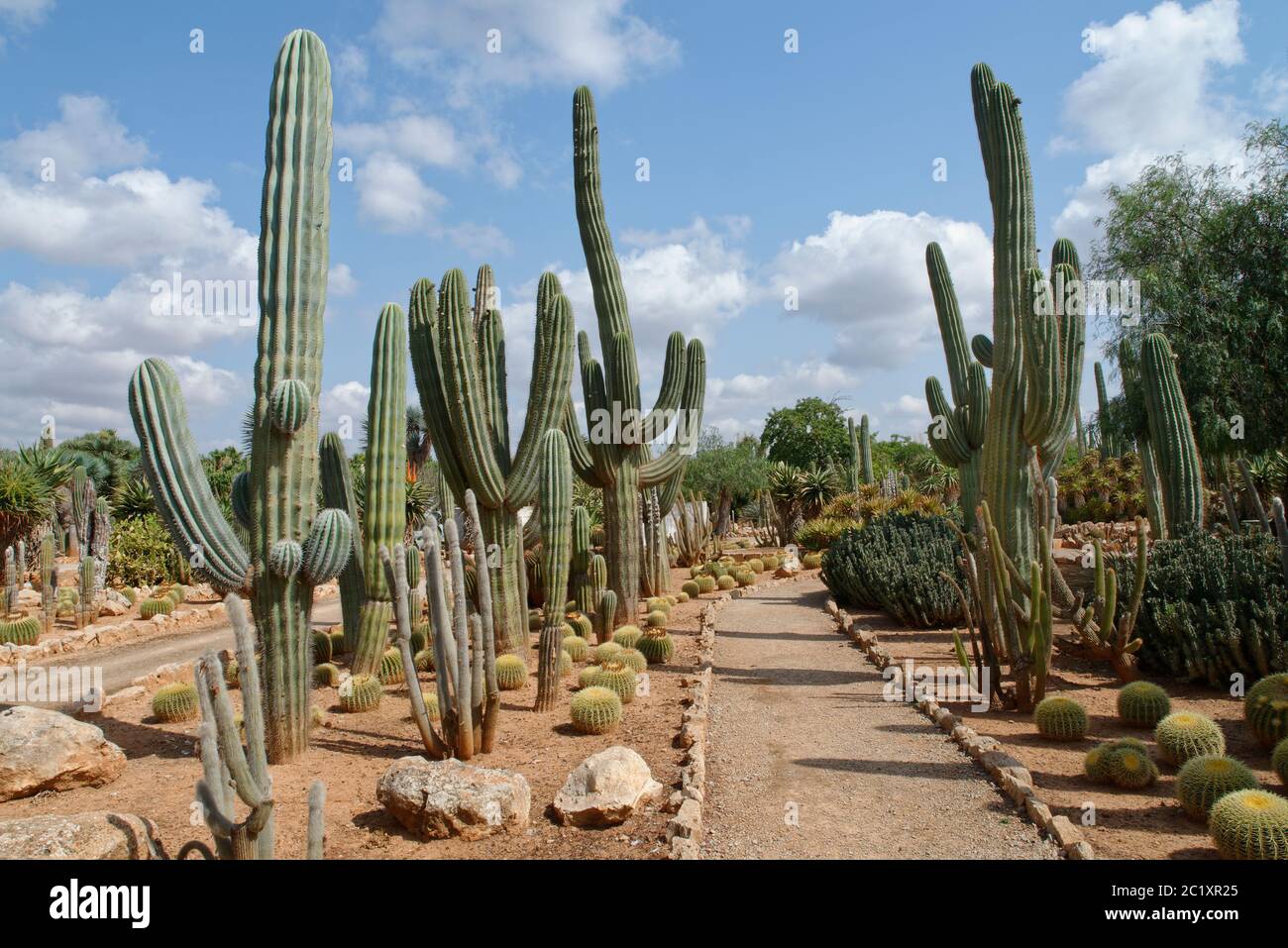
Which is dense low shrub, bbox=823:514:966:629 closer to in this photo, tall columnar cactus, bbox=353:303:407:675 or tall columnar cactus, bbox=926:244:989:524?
tall columnar cactus, bbox=926:244:989:524

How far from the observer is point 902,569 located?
36.0ft

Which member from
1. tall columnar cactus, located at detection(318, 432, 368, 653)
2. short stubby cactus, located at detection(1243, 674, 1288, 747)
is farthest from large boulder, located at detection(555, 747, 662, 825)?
tall columnar cactus, located at detection(318, 432, 368, 653)

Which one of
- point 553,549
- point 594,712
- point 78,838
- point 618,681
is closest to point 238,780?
point 78,838

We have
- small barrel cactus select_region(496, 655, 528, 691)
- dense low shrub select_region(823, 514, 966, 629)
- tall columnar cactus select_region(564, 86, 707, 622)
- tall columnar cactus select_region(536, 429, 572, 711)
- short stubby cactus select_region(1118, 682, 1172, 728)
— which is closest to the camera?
short stubby cactus select_region(1118, 682, 1172, 728)

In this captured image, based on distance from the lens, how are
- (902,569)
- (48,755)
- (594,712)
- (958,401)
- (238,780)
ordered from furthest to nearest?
(958,401)
(902,569)
(594,712)
(48,755)
(238,780)

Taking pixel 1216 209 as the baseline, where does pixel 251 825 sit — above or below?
below

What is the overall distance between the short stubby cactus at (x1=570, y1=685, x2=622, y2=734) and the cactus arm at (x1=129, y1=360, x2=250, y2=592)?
262 centimetres

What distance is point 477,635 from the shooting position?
559cm

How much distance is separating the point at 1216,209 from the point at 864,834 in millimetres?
17118

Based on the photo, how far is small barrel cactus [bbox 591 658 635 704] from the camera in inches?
281

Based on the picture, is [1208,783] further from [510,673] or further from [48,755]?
[48,755]

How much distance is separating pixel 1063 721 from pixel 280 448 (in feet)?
18.9
